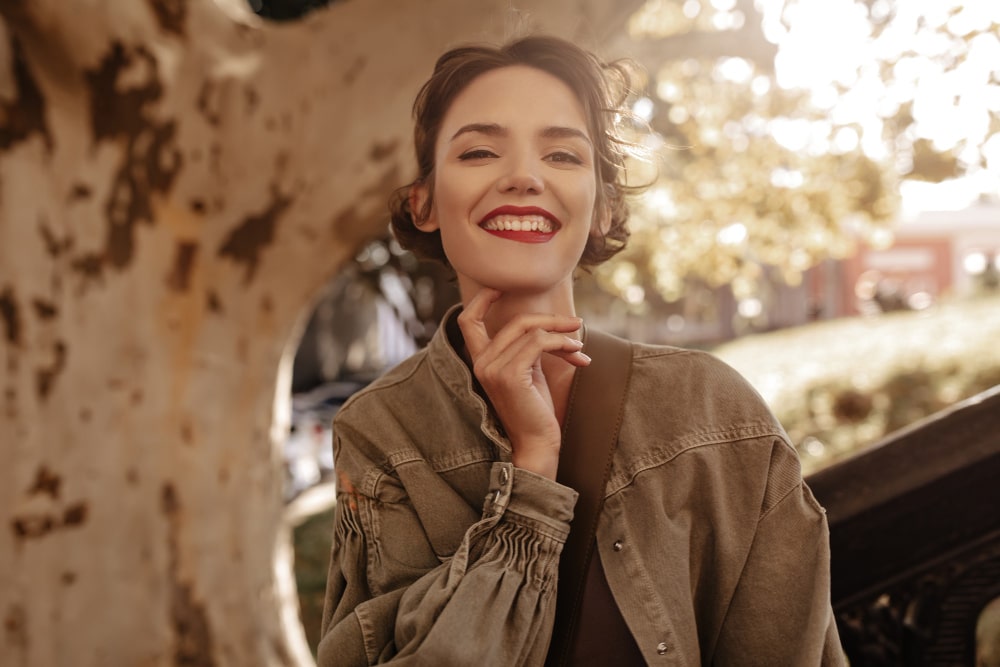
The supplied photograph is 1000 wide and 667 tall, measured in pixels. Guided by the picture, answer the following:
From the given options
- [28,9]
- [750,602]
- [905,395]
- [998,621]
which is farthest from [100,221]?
[905,395]

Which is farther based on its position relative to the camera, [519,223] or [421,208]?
[421,208]

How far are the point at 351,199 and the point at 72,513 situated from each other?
5.66ft

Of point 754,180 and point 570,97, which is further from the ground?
point 754,180

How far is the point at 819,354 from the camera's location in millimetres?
10383

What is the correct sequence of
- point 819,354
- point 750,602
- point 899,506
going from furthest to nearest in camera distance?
1. point 819,354
2. point 899,506
3. point 750,602

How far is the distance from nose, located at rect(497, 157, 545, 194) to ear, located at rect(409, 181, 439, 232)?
207mm

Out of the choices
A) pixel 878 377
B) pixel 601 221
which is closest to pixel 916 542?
pixel 601 221

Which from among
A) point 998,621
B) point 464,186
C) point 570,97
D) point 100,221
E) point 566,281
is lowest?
point 998,621

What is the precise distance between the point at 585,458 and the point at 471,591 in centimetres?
28

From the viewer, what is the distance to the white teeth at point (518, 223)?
131 centimetres

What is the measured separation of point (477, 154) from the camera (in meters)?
1.33

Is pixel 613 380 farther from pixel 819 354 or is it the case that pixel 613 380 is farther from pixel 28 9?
pixel 819 354

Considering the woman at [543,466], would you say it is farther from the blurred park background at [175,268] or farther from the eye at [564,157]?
the blurred park background at [175,268]

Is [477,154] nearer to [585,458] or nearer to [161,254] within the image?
[585,458]
